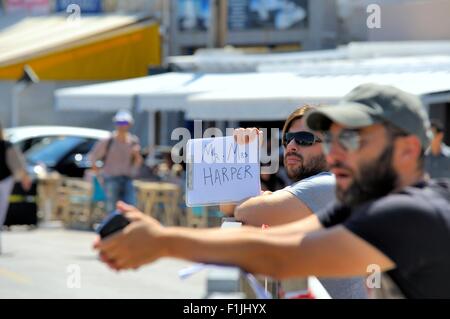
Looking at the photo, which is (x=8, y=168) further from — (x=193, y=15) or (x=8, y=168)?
(x=193, y=15)

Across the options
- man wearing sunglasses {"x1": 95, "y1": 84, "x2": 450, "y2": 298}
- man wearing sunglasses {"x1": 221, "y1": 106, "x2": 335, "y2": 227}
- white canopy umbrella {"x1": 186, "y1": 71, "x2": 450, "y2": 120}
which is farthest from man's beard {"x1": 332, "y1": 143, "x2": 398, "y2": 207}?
white canopy umbrella {"x1": 186, "y1": 71, "x2": 450, "y2": 120}

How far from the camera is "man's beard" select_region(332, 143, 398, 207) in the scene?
314 cm

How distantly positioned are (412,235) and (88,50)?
84.7 feet

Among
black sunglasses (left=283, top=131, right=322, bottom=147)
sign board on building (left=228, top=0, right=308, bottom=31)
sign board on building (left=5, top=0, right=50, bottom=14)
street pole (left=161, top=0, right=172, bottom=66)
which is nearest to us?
black sunglasses (left=283, top=131, right=322, bottom=147)

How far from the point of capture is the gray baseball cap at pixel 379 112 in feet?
10.2

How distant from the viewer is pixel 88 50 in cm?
2848

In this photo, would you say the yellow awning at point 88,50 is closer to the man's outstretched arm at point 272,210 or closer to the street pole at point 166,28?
the street pole at point 166,28

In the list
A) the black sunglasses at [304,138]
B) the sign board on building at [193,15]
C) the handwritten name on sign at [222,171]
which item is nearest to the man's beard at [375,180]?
the handwritten name on sign at [222,171]

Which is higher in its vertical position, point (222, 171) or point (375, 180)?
point (375, 180)

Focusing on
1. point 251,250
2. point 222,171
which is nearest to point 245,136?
point 222,171

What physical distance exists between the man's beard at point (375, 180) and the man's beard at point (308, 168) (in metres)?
2.53

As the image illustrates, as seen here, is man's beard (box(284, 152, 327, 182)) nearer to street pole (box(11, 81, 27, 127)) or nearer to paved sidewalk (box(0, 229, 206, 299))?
paved sidewalk (box(0, 229, 206, 299))

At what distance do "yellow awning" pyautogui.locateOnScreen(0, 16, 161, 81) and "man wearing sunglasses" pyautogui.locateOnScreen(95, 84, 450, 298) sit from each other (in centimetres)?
2506

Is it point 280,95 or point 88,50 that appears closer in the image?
point 280,95
